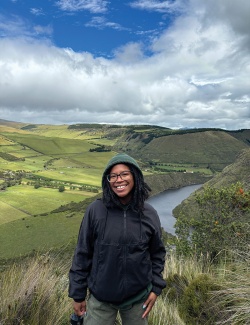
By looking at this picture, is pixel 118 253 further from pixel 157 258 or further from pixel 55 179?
pixel 55 179

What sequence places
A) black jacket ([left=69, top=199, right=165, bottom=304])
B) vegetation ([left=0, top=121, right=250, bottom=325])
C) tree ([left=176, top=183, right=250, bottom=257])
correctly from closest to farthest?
black jacket ([left=69, top=199, right=165, bottom=304]), vegetation ([left=0, top=121, right=250, bottom=325]), tree ([left=176, top=183, right=250, bottom=257])

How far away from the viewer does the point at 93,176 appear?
120 meters

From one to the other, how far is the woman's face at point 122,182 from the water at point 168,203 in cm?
6404

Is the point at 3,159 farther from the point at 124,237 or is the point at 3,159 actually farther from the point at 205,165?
the point at 124,237

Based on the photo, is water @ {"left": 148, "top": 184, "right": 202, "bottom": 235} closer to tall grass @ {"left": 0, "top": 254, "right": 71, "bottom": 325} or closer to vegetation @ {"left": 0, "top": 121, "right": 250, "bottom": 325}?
vegetation @ {"left": 0, "top": 121, "right": 250, "bottom": 325}

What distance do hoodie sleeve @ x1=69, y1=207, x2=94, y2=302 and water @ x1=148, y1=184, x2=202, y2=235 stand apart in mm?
64062

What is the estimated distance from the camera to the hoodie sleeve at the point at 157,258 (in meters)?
3.26

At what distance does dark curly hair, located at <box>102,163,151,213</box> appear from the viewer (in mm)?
3115

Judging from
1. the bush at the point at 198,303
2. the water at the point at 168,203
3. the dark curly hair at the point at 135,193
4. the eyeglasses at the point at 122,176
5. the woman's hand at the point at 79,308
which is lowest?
the water at the point at 168,203

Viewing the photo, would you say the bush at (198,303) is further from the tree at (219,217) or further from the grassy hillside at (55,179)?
Answer: the tree at (219,217)

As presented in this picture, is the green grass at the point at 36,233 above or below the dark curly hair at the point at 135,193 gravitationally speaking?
below

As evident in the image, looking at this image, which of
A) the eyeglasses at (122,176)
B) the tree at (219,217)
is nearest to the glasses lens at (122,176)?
the eyeglasses at (122,176)

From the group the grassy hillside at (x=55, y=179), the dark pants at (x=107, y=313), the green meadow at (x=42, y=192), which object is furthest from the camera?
the grassy hillside at (x=55, y=179)

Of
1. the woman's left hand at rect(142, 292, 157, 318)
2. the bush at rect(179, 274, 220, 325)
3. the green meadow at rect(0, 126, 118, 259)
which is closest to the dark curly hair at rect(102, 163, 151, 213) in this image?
the woman's left hand at rect(142, 292, 157, 318)
